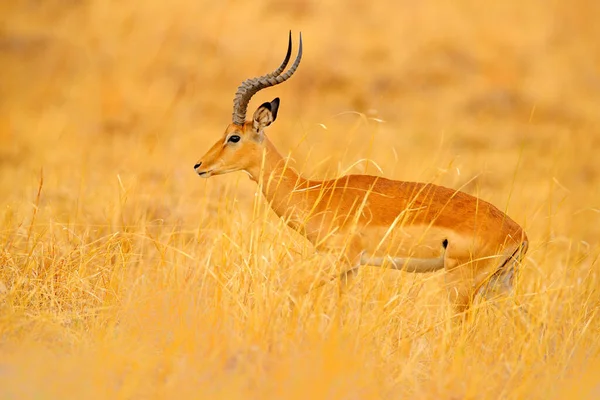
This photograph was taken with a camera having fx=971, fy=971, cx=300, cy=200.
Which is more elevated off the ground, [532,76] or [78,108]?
[532,76]

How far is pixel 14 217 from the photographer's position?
792cm

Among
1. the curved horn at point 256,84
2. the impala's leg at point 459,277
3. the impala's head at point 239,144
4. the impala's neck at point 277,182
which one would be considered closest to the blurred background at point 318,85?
the impala's neck at point 277,182

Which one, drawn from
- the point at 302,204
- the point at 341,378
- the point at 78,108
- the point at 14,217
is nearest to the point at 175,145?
the point at 78,108

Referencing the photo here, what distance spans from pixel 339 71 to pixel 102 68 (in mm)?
4888

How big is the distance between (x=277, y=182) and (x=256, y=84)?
753 mm

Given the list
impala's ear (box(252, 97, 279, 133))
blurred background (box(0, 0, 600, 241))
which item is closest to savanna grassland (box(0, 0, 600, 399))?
blurred background (box(0, 0, 600, 241))

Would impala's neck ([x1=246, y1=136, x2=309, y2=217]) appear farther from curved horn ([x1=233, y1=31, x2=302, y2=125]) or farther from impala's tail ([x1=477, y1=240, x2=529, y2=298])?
impala's tail ([x1=477, y1=240, x2=529, y2=298])

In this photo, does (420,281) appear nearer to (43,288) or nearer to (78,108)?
(43,288)

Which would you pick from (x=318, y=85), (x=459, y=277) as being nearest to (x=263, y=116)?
(x=459, y=277)

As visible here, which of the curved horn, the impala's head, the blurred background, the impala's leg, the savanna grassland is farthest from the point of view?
the blurred background

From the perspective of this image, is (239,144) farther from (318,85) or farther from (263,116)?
(318,85)

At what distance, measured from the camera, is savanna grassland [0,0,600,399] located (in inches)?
201

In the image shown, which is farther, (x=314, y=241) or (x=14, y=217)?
(x=14, y=217)

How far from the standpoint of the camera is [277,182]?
7.02 metres
